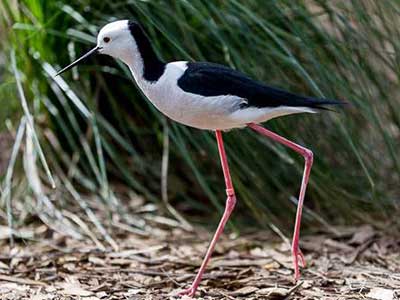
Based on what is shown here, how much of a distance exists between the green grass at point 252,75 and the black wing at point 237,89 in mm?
395

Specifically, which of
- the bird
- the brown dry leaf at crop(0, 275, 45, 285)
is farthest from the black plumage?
the brown dry leaf at crop(0, 275, 45, 285)

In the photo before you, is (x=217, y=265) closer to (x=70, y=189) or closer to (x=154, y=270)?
(x=154, y=270)

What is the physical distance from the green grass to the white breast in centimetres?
43

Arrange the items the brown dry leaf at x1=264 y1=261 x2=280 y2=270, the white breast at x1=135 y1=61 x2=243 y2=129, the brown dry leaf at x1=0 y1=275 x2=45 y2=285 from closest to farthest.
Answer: the white breast at x1=135 y1=61 x2=243 y2=129
the brown dry leaf at x1=0 y1=275 x2=45 y2=285
the brown dry leaf at x1=264 y1=261 x2=280 y2=270

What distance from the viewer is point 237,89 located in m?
1.78

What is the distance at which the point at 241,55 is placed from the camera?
2.33 m

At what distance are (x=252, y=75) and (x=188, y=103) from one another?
558 millimetres

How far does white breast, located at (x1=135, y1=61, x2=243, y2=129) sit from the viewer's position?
1756mm

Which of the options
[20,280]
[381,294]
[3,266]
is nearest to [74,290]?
[20,280]

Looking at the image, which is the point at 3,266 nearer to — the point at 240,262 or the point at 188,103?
the point at 240,262

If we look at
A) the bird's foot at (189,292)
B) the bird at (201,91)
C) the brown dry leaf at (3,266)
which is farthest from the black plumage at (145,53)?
the brown dry leaf at (3,266)

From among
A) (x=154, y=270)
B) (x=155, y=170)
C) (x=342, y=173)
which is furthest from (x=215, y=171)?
(x=154, y=270)

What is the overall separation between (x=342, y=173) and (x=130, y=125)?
680mm

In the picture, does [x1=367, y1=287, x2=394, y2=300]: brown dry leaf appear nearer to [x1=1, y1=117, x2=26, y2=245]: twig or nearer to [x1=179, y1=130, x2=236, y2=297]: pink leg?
[x1=179, y1=130, x2=236, y2=297]: pink leg
